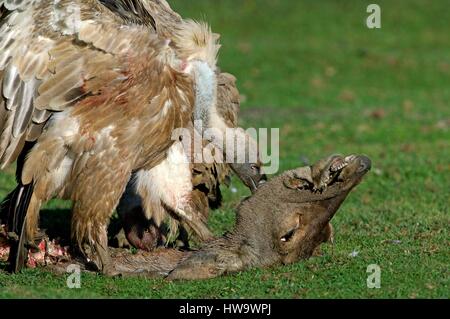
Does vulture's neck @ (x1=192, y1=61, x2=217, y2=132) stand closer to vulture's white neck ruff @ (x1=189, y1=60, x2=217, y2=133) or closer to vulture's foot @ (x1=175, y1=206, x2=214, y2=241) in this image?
vulture's white neck ruff @ (x1=189, y1=60, x2=217, y2=133)

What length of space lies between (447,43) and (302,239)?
54.7ft

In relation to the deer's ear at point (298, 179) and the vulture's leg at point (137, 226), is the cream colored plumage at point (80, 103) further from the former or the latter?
the deer's ear at point (298, 179)

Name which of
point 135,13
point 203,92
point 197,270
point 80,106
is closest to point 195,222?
point 197,270

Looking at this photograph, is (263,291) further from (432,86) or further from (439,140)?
(432,86)

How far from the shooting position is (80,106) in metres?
7.04

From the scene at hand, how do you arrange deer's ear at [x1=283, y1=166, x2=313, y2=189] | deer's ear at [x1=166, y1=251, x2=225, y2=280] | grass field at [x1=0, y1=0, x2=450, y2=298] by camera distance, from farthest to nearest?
deer's ear at [x1=283, y1=166, x2=313, y2=189] < deer's ear at [x1=166, y1=251, x2=225, y2=280] < grass field at [x1=0, y1=0, x2=450, y2=298]

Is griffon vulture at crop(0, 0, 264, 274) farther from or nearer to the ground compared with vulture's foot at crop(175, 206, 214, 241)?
farther from the ground

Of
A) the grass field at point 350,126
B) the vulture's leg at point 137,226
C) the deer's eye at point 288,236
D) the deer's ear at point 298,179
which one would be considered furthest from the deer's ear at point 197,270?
the vulture's leg at point 137,226

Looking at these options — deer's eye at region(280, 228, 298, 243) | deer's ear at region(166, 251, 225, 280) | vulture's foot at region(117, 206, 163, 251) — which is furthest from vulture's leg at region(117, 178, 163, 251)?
deer's eye at region(280, 228, 298, 243)

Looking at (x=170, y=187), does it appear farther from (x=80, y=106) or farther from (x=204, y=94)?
(x=80, y=106)

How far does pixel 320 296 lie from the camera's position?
6.14m

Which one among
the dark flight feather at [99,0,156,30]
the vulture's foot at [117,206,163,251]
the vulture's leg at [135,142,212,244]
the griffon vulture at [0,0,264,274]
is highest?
the dark flight feather at [99,0,156,30]

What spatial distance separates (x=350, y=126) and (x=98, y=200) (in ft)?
25.7

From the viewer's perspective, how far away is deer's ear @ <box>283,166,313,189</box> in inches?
272
